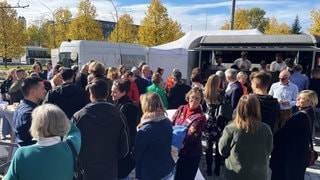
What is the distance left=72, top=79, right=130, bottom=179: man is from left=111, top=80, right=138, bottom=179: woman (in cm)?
34

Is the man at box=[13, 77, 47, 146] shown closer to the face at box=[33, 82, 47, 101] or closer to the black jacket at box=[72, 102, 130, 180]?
the face at box=[33, 82, 47, 101]

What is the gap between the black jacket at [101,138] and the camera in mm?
2758

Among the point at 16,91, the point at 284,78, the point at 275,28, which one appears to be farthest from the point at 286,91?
the point at 275,28

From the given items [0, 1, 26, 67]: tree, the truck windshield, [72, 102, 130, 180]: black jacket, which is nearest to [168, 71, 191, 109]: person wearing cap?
[72, 102, 130, 180]: black jacket

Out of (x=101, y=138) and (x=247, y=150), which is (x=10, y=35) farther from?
(x=247, y=150)

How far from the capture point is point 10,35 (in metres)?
25.1

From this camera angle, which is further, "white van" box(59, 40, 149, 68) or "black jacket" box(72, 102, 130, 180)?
"white van" box(59, 40, 149, 68)

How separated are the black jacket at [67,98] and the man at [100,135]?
1.09m

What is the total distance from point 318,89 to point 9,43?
82.3 ft

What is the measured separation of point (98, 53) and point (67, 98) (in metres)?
10.9

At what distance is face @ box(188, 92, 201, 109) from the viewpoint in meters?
3.56

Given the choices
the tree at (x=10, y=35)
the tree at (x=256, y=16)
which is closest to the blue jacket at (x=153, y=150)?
the tree at (x=10, y=35)

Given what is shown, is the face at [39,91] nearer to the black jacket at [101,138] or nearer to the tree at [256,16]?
the black jacket at [101,138]

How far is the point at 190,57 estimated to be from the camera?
10414mm
